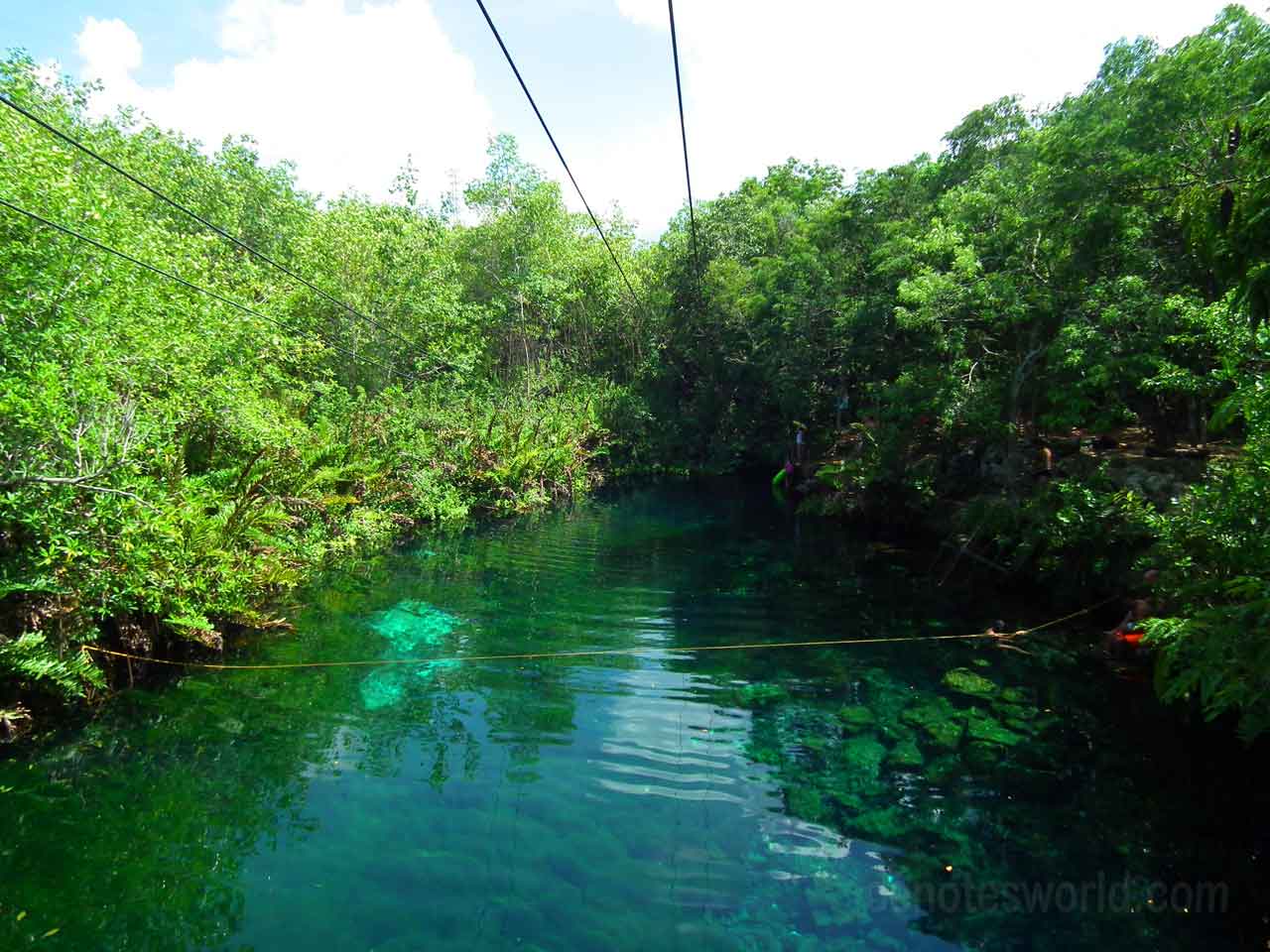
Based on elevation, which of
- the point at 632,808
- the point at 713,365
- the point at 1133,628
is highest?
the point at 713,365

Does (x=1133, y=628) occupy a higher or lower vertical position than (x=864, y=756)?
higher

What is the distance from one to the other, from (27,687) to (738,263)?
80.5 feet

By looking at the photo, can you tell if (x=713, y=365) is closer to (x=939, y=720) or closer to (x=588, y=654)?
(x=588, y=654)

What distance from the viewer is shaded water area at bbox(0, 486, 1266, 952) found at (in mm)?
3936

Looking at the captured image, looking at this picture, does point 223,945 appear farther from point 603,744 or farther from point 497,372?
point 497,372

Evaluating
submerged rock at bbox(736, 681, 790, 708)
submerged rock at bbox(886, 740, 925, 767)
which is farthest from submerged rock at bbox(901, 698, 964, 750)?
submerged rock at bbox(736, 681, 790, 708)

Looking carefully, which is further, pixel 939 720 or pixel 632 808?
pixel 939 720

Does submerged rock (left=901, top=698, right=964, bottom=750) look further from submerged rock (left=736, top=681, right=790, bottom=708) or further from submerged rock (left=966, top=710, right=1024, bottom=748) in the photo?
submerged rock (left=736, top=681, right=790, bottom=708)

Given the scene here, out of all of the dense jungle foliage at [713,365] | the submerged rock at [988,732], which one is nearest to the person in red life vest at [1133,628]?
the dense jungle foliage at [713,365]

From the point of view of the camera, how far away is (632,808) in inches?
199

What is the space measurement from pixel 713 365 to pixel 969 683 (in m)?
21.8

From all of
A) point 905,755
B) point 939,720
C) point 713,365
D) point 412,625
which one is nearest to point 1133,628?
point 939,720

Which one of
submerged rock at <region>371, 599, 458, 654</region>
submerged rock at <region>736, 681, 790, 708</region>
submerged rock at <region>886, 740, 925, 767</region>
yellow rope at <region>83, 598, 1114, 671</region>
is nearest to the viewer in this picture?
submerged rock at <region>886, 740, 925, 767</region>

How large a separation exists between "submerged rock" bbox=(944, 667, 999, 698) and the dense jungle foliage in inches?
64.4
